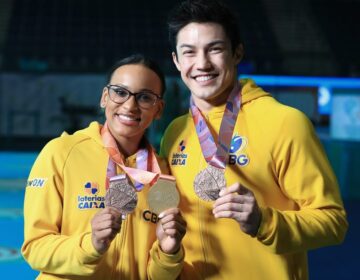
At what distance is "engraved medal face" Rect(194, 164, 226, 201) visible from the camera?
1805 mm

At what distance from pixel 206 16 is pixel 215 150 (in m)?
0.43

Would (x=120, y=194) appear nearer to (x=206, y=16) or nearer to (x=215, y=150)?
(x=215, y=150)

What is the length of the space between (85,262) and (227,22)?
2.92 ft

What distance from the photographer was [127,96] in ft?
6.51

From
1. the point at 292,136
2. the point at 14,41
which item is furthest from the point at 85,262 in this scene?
the point at 14,41

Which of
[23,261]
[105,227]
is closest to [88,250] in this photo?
[105,227]

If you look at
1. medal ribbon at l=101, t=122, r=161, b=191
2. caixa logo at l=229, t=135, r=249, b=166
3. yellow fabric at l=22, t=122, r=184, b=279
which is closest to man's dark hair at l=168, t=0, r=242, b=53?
caixa logo at l=229, t=135, r=249, b=166

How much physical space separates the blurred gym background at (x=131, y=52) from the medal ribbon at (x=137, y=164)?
188 inches

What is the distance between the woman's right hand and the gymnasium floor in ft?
8.50

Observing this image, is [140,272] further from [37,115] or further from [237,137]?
[37,115]

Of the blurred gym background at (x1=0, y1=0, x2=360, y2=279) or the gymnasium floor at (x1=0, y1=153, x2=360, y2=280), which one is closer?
the gymnasium floor at (x1=0, y1=153, x2=360, y2=280)

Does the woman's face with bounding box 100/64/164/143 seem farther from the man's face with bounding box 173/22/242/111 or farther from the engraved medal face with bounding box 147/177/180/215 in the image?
the engraved medal face with bounding box 147/177/180/215

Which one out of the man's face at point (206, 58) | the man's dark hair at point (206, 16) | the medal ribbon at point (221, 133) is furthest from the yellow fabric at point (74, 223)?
the man's dark hair at point (206, 16)

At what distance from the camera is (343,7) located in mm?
18141
